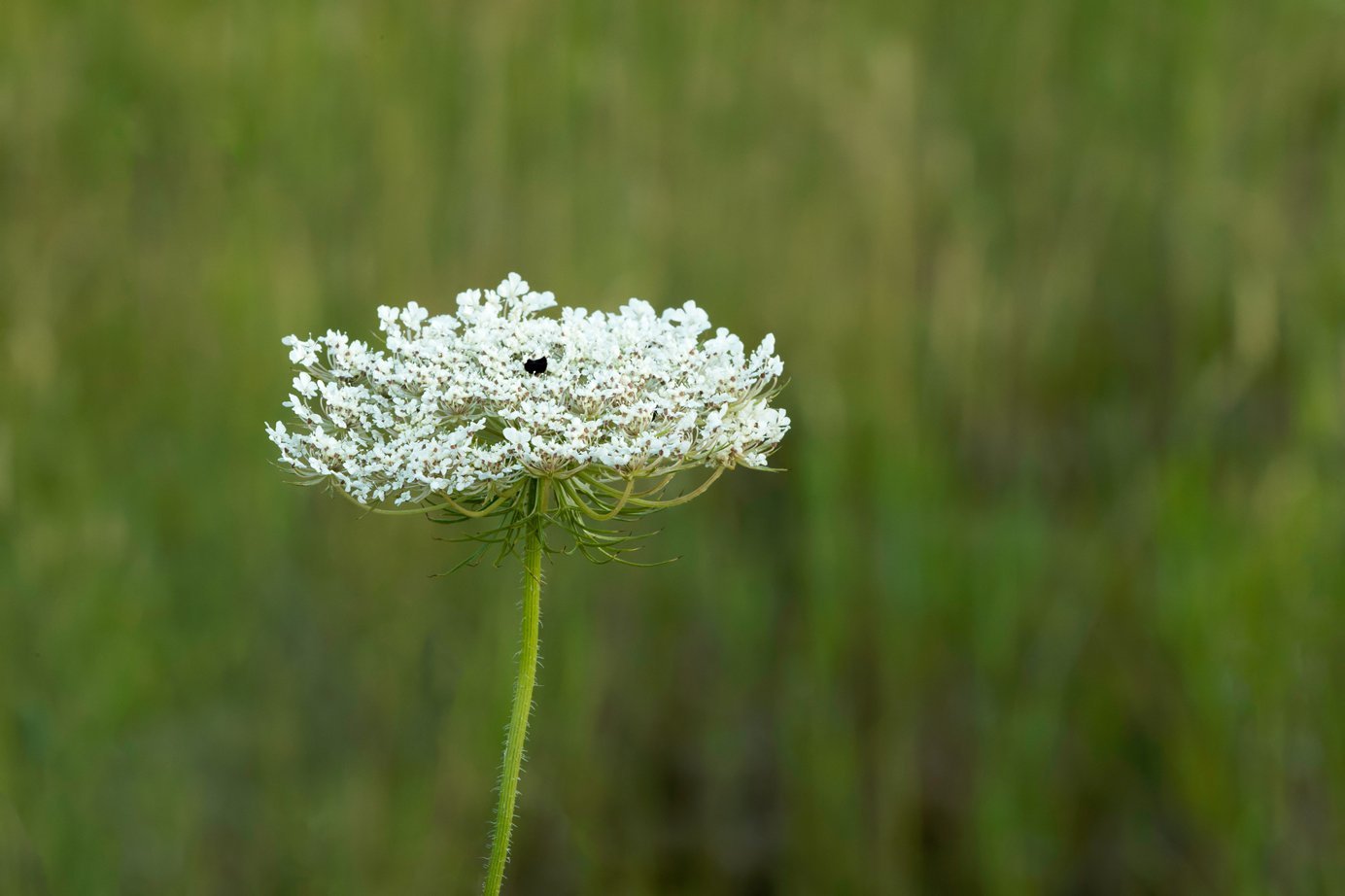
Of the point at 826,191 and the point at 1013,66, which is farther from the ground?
the point at 1013,66

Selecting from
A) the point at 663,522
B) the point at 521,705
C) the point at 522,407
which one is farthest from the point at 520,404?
the point at 663,522

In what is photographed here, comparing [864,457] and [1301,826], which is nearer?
[1301,826]

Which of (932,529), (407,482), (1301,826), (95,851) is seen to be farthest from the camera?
(932,529)

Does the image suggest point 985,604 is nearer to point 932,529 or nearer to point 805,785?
point 932,529

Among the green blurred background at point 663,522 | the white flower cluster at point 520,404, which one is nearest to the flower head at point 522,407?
the white flower cluster at point 520,404

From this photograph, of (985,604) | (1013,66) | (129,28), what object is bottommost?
(985,604)

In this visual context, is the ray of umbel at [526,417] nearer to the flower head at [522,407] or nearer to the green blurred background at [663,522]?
the flower head at [522,407]

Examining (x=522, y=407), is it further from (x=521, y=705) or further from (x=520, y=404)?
(x=521, y=705)

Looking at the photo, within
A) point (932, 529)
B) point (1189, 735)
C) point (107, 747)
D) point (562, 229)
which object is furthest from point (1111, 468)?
point (107, 747)

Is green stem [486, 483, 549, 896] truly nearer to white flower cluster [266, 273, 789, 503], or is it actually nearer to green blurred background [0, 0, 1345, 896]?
white flower cluster [266, 273, 789, 503]
